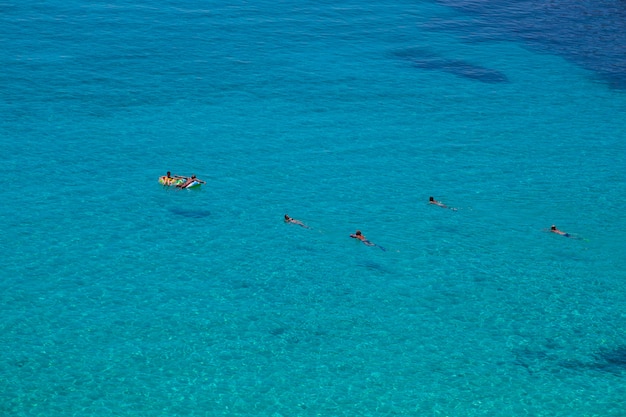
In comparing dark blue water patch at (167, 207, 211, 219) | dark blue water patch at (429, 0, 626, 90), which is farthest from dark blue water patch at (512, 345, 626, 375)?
dark blue water patch at (429, 0, 626, 90)

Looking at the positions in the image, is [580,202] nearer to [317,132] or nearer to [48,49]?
[317,132]

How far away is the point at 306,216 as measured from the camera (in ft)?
131

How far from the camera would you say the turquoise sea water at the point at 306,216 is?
1199 inches

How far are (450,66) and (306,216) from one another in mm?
21693

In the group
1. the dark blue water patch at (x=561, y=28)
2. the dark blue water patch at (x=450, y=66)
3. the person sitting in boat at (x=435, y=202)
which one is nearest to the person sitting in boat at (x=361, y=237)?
the person sitting in boat at (x=435, y=202)

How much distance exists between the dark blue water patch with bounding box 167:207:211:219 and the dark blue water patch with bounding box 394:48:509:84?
22.9 metres

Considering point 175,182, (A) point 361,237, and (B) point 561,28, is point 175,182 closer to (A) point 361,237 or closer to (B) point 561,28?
(A) point 361,237

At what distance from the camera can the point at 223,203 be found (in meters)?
40.7

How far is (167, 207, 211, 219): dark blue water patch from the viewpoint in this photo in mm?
39625

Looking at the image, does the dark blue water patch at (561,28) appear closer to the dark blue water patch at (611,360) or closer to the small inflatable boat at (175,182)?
the dark blue water patch at (611,360)

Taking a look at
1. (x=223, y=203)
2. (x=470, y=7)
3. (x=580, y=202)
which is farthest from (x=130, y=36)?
(x=580, y=202)

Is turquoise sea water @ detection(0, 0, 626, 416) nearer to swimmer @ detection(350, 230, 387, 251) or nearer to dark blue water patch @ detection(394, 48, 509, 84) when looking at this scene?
dark blue water patch @ detection(394, 48, 509, 84)

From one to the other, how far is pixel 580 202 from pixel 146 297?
2301cm

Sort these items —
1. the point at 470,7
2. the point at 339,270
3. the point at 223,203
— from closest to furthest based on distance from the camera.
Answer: the point at 339,270 → the point at 223,203 → the point at 470,7
